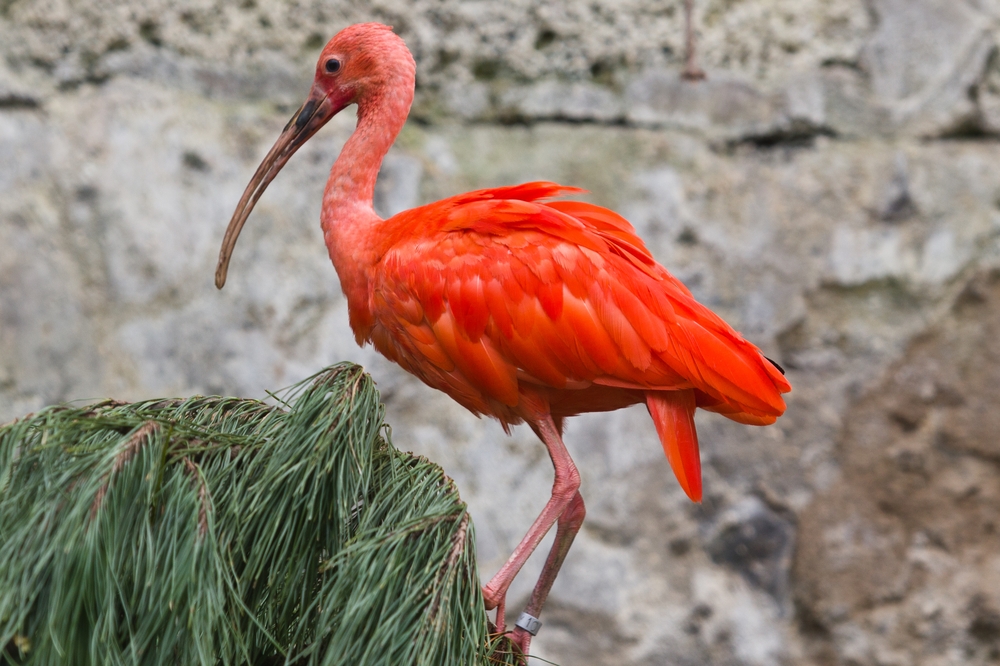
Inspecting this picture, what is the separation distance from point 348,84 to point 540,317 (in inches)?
22.8

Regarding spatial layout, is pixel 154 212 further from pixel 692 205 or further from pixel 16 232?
pixel 692 205

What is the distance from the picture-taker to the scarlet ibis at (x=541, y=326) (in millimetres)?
1483

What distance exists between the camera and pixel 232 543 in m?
1.05

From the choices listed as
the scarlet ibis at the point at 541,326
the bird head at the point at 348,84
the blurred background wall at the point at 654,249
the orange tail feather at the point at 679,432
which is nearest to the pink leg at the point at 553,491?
the scarlet ibis at the point at 541,326

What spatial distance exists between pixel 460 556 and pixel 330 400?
0.73ft

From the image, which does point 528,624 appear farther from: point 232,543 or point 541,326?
point 232,543

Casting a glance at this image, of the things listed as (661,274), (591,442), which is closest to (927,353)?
(591,442)

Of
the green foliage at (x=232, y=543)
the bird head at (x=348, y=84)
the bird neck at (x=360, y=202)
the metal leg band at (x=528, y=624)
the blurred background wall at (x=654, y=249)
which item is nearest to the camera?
the green foliage at (x=232, y=543)

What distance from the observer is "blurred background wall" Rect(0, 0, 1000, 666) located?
8.48ft

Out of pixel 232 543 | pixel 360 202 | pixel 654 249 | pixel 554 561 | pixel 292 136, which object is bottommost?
pixel 232 543

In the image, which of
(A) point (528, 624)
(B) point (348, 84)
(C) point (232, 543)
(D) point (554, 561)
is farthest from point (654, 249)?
(C) point (232, 543)

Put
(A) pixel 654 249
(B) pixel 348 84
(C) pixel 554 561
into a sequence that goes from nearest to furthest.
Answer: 1. (C) pixel 554 561
2. (B) pixel 348 84
3. (A) pixel 654 249

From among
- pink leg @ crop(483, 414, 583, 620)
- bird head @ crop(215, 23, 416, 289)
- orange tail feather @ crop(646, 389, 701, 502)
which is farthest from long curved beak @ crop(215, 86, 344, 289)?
orange tail feather @ crop(646, 389, 701, 502)

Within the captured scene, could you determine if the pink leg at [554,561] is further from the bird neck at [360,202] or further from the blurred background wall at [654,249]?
the blurred background wall at [654,249]
